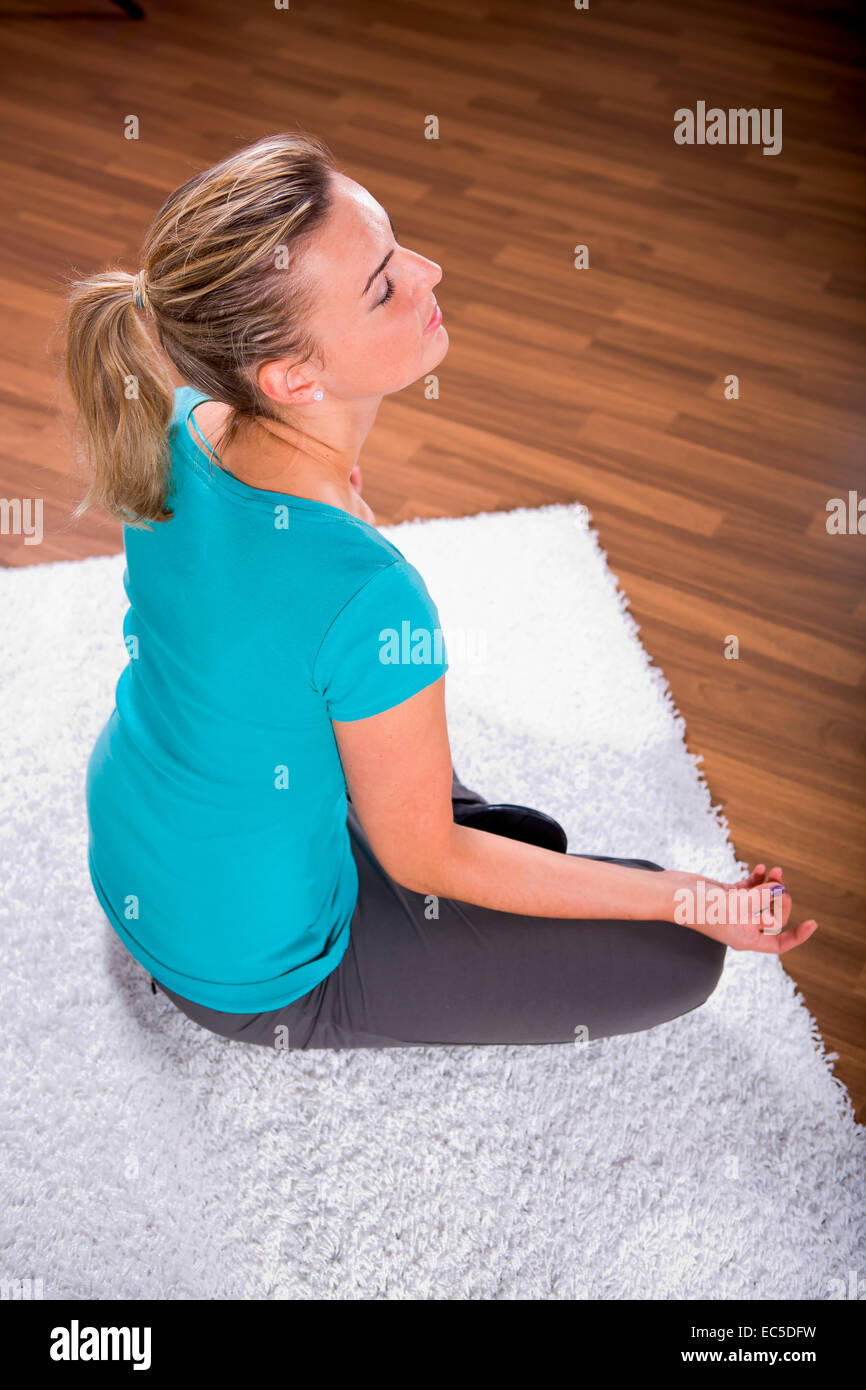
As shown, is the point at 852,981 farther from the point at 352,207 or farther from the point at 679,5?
the point at 679,5

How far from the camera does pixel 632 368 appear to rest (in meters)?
2.44

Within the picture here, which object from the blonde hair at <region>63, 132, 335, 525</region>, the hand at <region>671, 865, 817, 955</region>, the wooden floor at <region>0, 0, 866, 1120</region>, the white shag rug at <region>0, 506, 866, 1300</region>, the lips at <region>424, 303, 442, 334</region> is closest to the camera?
the blonde hair at <region>63, 132, 335, 525</region>

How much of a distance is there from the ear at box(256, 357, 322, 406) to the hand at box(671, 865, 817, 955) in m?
0.60

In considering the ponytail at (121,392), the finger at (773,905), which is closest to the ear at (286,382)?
the ponytail at (121,392)

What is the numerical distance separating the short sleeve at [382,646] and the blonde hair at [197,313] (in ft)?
0.67

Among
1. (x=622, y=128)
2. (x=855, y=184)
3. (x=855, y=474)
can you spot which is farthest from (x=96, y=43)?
(x=855, y=474)

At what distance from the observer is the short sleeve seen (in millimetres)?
979

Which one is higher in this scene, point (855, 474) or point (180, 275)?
point (180, 275)

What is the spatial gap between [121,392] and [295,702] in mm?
318

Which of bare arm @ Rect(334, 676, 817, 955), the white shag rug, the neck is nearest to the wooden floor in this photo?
the white shag rug

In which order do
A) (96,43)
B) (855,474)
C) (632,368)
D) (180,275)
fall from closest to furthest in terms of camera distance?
(180,275) → (855,474) → (632,368) → (96,43)

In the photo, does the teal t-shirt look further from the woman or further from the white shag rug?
the white shag rug

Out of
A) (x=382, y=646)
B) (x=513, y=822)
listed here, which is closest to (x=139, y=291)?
(x=382, y=646)

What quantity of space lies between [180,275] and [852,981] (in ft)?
4.03
